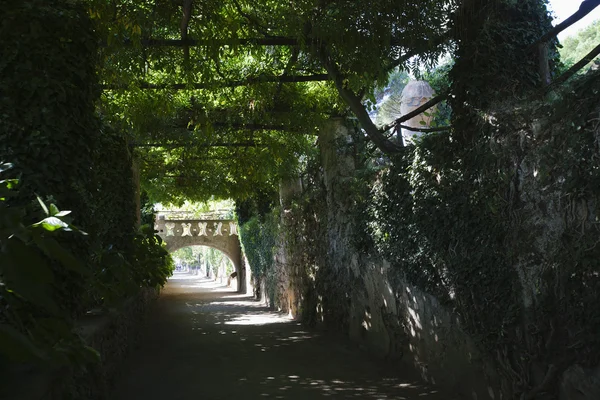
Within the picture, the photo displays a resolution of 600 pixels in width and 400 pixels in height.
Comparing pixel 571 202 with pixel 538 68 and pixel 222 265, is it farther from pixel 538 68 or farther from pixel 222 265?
pixel 222 265

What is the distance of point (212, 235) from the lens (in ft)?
86.1

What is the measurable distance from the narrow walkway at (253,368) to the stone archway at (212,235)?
46.9ft

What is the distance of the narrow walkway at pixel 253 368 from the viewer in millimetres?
6109

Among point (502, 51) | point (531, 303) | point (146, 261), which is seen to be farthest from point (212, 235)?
point (531, 303)

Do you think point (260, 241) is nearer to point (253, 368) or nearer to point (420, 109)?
point (253, 368)

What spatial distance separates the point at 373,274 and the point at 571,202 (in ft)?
13.8

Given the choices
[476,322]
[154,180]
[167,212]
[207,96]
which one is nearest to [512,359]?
[476,322]

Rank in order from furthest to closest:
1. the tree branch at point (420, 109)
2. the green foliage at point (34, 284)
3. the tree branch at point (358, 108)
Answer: the tree branch at point (358, 108)
the tree branch at point (420, 109)
the green foliage at point (34, 284)

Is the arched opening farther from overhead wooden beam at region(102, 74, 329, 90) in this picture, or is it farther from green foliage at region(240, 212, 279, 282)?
overhead wooden beam at region(102, 74, 329, 90)

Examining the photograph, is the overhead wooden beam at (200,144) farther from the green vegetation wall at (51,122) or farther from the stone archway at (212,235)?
the stone archway at (212,235)

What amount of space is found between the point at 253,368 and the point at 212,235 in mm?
19024

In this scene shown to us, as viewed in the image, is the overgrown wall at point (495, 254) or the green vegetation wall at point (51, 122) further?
the overgrown wall at point (495, 254)

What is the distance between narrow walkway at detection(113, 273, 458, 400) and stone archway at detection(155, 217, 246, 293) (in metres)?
14.3

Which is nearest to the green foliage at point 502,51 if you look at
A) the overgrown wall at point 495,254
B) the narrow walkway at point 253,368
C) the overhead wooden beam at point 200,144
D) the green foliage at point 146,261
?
the overgrown wall at point 495,254
